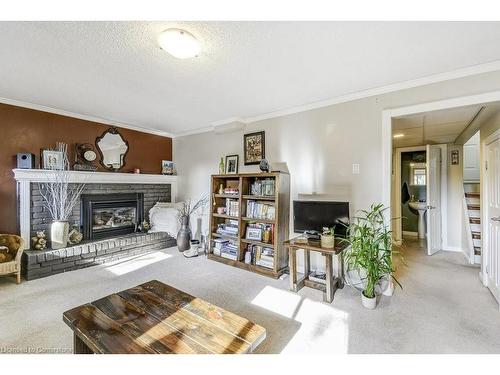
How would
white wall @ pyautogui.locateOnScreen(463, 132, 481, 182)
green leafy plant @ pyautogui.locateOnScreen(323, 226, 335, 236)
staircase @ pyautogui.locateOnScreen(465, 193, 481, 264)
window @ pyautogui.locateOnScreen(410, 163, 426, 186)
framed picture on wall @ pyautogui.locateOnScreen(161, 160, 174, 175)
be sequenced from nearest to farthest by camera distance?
green leafy plant @ pyautogui.locateOnScreen(323, 226, 335, 236), staircase @ pyautogui.locateOnScreen(465, 193, 481, 264), white wall @ pyautogui.locateOnScreen(463, 132, 481, 182), framed picture on wall @ pyautogui.locateOnScreen(161, 160, 174, 175), window @ pyautogui.locateOnScreen(410, 163, 426, 186)

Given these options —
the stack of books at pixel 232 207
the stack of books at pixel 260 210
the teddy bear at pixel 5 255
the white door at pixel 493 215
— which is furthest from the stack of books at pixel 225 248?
the white door at pixel 493 215

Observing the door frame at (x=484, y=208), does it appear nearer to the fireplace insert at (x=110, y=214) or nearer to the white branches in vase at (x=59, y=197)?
the fireplace insert at (x=110, y=214)

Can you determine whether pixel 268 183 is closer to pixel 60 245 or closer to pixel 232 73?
pixel 232 73

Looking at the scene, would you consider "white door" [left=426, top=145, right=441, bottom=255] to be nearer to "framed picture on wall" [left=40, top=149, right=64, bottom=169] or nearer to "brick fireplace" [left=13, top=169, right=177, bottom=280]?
"brick fireplace" [left=13, top=169, right=177, bottom=280]

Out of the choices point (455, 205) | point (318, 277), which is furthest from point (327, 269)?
point (455, 205)

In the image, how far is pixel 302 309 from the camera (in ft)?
7.32

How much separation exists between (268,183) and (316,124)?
1.01 metres

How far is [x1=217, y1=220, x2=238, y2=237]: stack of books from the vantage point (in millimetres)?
3619

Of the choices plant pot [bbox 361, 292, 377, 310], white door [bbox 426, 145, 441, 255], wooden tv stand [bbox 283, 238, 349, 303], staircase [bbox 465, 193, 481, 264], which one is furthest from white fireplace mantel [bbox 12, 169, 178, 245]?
staircase [bbox 465, 193, 481, 264]

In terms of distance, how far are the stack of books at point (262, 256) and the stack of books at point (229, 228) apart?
380mm

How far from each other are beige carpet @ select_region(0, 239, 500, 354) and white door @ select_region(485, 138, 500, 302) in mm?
211

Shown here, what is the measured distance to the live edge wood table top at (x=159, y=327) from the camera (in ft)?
3.86

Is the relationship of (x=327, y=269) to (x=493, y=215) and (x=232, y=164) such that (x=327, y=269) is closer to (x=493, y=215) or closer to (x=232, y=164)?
(x=493, y=215)
